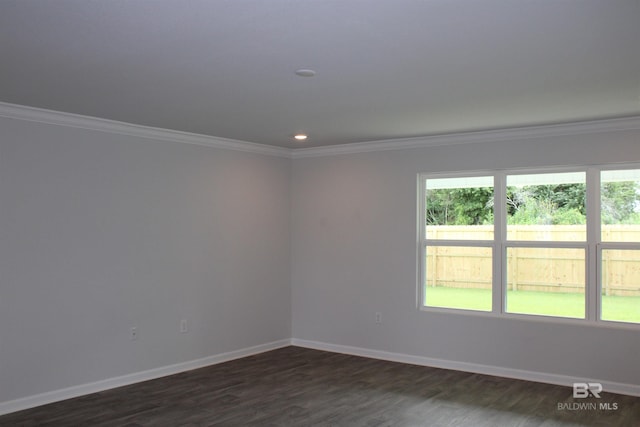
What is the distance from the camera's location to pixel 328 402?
4770 mm

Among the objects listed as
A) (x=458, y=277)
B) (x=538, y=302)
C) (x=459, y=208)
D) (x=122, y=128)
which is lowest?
(x=538, y=302)

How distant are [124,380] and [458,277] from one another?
3.39 metres

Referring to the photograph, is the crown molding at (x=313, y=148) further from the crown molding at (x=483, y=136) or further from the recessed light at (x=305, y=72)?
the recessed light at (x=305, y=72)

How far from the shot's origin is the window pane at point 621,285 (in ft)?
16.4

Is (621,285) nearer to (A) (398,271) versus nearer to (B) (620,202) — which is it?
(B) (620,202)

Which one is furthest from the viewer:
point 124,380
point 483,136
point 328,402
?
point 483,136

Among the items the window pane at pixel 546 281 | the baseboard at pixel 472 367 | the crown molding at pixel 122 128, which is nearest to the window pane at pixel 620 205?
the window pane at pixel 546 281

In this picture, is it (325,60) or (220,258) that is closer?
(325,60)

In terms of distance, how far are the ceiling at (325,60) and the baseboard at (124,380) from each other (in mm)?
2307

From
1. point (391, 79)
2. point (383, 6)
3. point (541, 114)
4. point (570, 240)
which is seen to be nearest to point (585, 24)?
point (383, 6)

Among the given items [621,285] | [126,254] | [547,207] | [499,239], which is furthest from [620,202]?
[126,254]

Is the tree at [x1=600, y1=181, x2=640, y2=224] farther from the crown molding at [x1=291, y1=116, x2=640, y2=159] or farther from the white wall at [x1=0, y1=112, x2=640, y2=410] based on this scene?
the crown molding at [x1=291, y1=116, x2=640, y2=159]

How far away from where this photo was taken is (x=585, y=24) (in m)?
2.67

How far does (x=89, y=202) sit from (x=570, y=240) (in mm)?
4355
